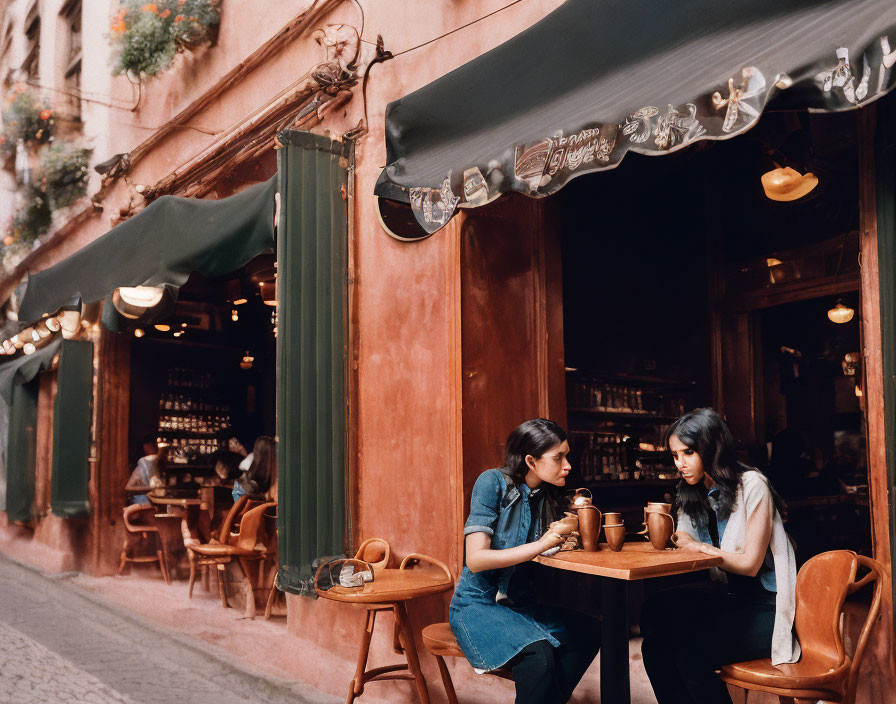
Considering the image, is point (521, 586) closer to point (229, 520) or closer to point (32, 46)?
point (229, 520)

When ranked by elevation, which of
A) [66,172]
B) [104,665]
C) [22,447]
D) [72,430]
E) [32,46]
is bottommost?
[104,665]

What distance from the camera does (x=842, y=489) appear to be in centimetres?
799

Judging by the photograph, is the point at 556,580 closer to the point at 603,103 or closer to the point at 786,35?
the point at 603,103

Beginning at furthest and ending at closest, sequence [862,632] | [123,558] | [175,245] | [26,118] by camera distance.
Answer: [26,118] < [123,558] < [175,245] < [862,632]

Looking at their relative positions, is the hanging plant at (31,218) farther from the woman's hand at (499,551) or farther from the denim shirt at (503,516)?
the woman's hand at (499,551)

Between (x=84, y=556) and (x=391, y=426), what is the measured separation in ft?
21.0

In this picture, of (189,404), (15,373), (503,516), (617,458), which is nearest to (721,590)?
(503,516)

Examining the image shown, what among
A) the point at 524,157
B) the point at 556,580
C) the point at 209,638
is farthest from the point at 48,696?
the point at 524,157

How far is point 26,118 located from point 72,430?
19.8 feet

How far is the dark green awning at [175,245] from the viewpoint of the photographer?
5.90 m

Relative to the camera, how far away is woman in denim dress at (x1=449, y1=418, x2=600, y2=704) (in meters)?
3.31

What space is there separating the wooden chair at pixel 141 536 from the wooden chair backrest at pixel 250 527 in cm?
236

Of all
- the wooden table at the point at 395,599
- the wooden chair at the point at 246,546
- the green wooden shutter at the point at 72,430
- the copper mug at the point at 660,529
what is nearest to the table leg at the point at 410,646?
the wooden table at the point at 395,599

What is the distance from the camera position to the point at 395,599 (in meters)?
4.07
